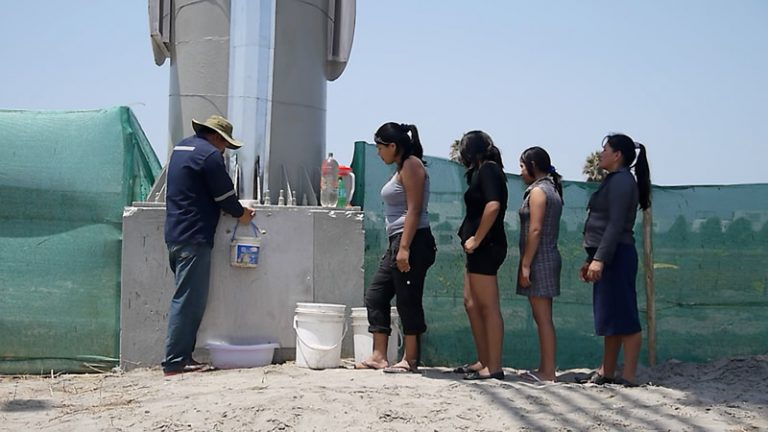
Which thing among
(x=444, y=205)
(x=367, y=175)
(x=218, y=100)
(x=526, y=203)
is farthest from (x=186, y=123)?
(x=526, y=203)

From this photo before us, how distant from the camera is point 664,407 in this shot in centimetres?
494

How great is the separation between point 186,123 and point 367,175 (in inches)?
61.8

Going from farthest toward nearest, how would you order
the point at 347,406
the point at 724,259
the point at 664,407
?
A: the point at 724,259
the point at 664,407
the point at 347,406

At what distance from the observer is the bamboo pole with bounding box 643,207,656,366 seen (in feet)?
21.4

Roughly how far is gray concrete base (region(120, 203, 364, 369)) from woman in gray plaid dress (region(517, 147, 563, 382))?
51.1 inches

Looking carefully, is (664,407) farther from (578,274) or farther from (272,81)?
(272,81)

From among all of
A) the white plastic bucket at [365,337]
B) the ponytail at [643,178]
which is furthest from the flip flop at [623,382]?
the white plastic bucket at [365,337]

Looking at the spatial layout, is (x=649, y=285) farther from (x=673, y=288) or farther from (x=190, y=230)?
(x=190, y=230)

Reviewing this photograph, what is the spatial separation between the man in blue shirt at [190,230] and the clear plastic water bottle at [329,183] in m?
0.90

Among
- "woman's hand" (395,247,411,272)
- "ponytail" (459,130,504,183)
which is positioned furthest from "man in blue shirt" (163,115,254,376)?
"ponytail" (459,130,504,183)

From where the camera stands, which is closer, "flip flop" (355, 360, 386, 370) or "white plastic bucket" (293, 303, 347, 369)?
"flip flop" (355, 360, 386, 370)

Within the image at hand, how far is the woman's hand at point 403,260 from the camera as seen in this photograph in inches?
221

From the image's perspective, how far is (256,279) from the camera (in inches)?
247

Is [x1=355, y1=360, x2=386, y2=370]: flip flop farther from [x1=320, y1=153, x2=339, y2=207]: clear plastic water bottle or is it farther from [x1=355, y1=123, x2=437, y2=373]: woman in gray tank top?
[x1=320, y1=153, x2=339, y2=207]: clear plastic water bottle
